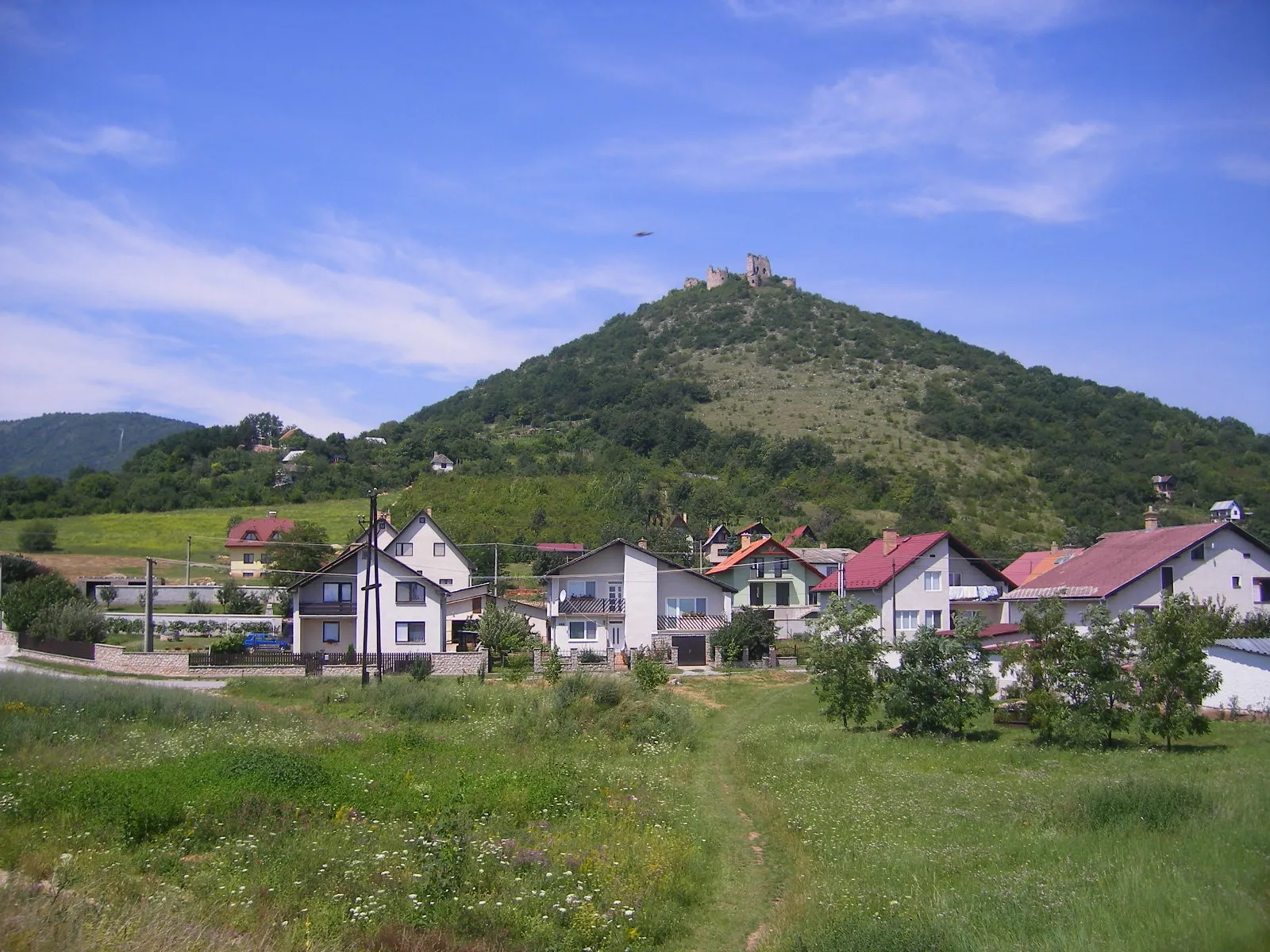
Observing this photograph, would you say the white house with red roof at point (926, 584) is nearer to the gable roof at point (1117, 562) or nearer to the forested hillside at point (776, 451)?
the gable roof at point (1117, 562)

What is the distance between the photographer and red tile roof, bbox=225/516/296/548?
281 ft

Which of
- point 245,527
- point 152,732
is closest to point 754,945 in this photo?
point 152,732

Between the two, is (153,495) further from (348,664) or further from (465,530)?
(348,664)

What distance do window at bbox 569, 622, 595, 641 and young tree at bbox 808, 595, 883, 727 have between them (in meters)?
23.4

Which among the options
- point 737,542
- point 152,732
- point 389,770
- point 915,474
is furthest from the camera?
point 915,474

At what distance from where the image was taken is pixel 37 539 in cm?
8662

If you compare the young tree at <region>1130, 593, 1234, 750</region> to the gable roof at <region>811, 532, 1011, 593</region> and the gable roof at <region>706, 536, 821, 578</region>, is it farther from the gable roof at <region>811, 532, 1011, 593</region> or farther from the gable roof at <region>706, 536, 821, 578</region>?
the gable roof at <region>706, 536, 821, 578</region>

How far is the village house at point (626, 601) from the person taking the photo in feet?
169

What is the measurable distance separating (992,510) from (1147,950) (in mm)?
94571

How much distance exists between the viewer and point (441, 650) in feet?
Answer: 167

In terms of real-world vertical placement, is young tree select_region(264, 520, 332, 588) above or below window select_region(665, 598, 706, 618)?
above

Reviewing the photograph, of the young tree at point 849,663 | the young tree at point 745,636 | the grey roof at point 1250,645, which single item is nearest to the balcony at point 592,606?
the young tree at point 745,636

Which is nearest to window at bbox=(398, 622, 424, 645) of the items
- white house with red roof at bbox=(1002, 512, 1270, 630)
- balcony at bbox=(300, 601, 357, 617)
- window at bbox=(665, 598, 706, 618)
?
balcony at bbox=(300, 601, 357, 617)

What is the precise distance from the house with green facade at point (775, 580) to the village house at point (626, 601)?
26.9ft
